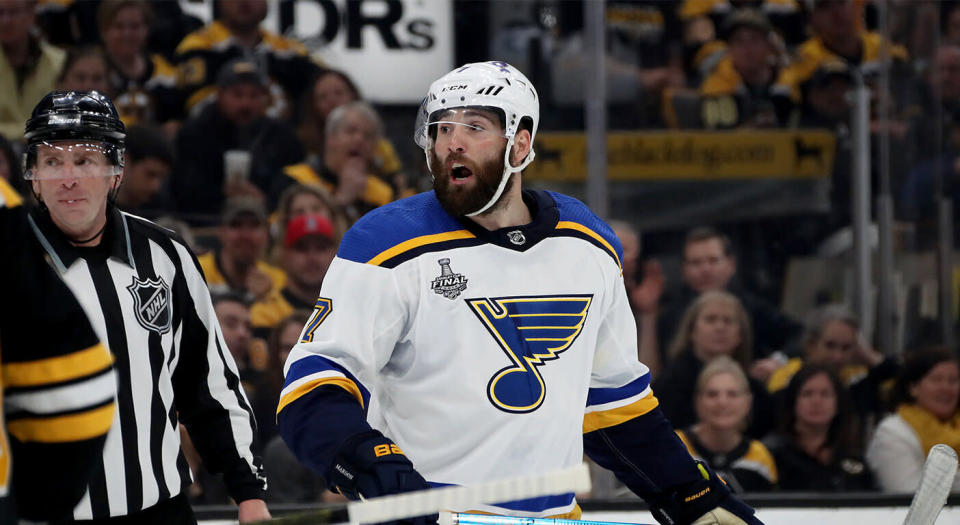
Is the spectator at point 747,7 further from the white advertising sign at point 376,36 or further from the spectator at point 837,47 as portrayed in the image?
the white advertising sign at point 376,36

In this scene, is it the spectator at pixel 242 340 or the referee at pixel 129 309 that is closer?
the referee at pixel 129 309

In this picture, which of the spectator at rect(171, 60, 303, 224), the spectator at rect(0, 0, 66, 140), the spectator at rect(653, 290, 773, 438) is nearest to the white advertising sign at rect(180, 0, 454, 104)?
the spectator at rect(171, 60, 303, 224)

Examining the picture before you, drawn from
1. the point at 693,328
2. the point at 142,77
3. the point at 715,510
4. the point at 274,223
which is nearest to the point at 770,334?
the point at 693,328

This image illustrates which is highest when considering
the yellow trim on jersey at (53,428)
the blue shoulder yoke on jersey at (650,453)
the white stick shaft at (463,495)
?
the yellow trim on jersey at (53,428)

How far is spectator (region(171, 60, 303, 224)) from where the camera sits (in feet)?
13.1

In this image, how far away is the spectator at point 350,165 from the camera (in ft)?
13.3

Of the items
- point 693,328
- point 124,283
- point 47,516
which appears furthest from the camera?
point 693,328

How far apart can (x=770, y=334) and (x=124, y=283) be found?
2.39 metres

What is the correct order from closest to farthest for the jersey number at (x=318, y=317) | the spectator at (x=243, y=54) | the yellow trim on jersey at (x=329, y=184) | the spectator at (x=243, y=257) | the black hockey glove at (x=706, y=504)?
the jersey number at (x=318, y=317)
the black hockey glove at (x=706, y=504)
the spectator at (x=243, y=257)
the yellow trim on jersey at (x=329, y=184)
the spectator at (x=243, y=54)

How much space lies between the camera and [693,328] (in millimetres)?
3879

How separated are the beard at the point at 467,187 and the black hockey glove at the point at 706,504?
2.03 feet

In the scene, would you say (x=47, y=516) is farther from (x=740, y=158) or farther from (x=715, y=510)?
(x=740, y=158)

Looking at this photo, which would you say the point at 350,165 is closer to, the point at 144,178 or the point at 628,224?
the point at 144,178

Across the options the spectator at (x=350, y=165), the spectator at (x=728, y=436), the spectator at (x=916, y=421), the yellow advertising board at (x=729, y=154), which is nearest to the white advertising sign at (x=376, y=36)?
the spectator at (x=350, y=165)
